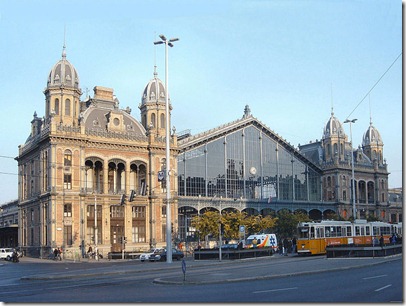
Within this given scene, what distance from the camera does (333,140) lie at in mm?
107062

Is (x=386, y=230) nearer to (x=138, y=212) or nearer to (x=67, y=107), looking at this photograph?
(x=138, y=212)

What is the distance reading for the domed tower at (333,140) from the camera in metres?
106

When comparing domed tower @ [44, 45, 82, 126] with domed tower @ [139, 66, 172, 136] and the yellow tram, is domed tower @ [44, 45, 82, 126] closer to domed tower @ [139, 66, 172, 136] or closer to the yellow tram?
domed tower @ [139, 66, 172, 136]

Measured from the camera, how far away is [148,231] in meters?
76.4

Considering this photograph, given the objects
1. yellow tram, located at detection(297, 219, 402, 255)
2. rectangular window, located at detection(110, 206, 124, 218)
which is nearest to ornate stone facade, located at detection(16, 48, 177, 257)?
rectangular window, located at detection(110, 206, 124, 218)

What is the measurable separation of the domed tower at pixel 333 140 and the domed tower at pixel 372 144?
10496 mm

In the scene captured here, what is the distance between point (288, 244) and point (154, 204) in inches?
821

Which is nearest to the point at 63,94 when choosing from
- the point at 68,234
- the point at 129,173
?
the point at 129,173

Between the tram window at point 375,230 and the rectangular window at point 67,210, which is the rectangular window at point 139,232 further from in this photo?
the tram window at point 375,230

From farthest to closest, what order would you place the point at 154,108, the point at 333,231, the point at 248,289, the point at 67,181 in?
the point at 154,108 → the point at 67,181 → the point at 333,231 → the point at 248,289

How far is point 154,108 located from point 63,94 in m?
14.1

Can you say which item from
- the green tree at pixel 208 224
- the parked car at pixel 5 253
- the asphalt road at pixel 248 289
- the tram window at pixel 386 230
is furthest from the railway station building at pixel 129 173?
the asphalt road at pixel 248 289

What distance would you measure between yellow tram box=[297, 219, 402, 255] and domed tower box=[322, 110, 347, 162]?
148 feet

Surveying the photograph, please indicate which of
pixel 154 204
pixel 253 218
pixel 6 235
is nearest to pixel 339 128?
pixel 253 218
